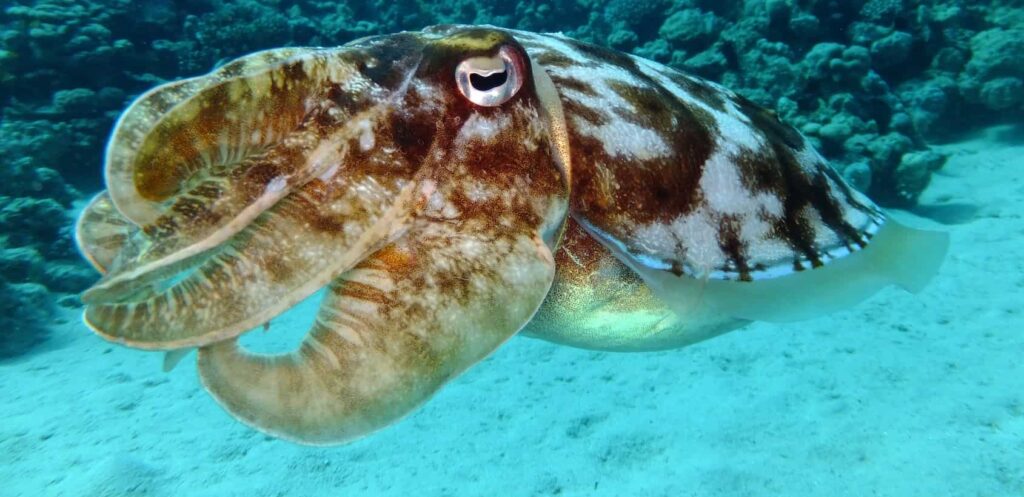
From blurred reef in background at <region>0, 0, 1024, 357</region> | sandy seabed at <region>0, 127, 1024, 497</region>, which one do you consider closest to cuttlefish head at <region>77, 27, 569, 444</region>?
sandy seabed at <region>0, 127, 1024, 497</region>

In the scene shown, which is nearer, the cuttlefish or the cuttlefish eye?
the cuttlefish

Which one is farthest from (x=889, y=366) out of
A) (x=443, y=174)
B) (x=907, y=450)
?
(x=443, y=174)

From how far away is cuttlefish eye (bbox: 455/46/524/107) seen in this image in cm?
116

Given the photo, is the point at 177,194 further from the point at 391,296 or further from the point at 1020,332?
the point at 1020,332

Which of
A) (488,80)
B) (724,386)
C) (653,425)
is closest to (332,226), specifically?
(488,80)

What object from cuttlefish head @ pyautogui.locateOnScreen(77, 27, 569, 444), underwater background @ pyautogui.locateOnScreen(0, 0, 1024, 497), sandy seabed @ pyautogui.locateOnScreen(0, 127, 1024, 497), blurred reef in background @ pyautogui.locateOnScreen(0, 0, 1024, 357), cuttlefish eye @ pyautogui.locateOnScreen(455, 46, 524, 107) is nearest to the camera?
cuttlefish head @ pyautogui.locateOnScreen(77, 27, 569, 444)

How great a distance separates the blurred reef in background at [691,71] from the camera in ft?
25.1

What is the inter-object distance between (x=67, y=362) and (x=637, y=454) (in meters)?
5.83

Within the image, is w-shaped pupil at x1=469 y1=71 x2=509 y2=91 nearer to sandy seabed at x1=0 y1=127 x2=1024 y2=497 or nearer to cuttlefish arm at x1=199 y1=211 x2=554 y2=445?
cuttlefish arm at x1=199 y1=211 x2=554 y2=445

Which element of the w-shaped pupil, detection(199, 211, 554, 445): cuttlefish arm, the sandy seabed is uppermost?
the w-shaped pupil

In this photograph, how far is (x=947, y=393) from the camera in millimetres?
3721

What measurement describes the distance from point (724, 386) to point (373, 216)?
3795 mm

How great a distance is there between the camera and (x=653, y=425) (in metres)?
3.92

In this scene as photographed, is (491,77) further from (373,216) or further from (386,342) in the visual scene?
(386,342)
